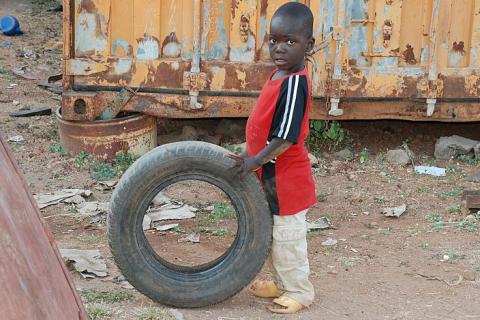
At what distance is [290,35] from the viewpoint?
4211 mm

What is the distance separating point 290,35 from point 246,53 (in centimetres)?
291

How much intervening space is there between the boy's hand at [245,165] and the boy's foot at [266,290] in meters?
0.73

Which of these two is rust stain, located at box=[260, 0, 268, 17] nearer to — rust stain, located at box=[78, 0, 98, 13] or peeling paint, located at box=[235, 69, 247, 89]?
peeling paint, located at box=[235, 69, 247, 89]

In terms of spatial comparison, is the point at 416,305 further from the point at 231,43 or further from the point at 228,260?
the point at 231,43

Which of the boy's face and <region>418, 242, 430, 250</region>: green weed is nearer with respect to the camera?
the boy's face

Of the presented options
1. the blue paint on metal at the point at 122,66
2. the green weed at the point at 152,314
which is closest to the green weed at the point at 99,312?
the green weed at the point at 152,314

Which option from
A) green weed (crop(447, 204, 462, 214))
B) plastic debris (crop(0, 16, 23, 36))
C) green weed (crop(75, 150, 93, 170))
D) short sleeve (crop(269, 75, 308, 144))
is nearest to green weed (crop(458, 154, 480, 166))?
green weed (crop(447, 204, 462, 214))

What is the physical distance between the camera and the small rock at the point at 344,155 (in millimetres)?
7496

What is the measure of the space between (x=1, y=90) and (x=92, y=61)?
3.11 metres

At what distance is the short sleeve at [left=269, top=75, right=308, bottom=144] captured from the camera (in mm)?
4230

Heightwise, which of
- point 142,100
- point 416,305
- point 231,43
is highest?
point 231,43

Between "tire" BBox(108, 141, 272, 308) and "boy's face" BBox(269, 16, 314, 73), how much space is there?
58 centimetres

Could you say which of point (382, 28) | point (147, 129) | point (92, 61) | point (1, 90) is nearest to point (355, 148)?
point (382, 28)

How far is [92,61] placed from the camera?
7.02 m
